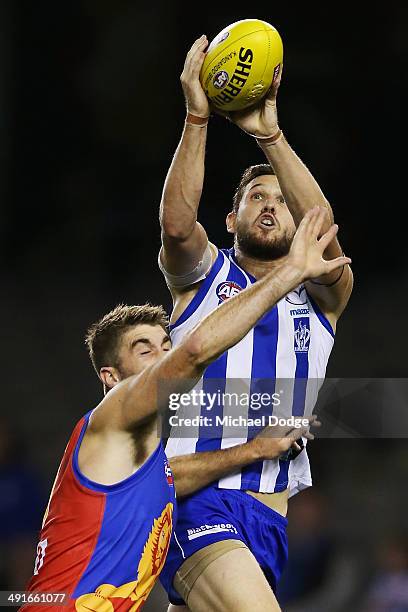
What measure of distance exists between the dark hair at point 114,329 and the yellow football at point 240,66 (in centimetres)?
98

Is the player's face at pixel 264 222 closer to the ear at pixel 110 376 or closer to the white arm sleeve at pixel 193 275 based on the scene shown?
the white arm sleeve at pixel 193 275

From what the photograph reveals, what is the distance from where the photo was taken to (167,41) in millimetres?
10383

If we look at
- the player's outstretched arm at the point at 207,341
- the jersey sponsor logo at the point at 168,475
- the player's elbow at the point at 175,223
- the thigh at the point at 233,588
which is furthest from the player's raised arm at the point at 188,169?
the thigh at the point at 233,588

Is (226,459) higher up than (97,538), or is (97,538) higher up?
(226,459)

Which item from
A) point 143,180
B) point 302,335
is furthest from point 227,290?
point 143,180

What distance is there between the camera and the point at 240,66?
417 cm

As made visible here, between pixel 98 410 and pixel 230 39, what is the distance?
1709 millimetres

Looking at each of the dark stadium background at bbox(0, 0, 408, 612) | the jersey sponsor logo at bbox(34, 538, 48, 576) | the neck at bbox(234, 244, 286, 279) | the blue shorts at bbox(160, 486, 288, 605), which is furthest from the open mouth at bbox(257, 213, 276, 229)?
the dark stadium background at bbox(0, 0, 408, 612)

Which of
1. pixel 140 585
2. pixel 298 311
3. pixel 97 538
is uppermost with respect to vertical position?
pixel 298 311

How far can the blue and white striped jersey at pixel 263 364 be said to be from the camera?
4.46m

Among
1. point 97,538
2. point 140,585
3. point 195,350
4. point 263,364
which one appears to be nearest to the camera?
point 195,350

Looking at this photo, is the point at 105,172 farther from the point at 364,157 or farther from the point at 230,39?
the point at 230,39

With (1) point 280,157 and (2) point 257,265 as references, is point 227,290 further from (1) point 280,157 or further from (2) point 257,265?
(1) point 280,157

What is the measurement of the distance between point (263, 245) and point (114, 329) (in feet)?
3.41
